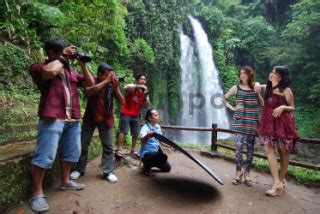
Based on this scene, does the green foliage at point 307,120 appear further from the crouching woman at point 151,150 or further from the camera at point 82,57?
the camera at point 82,57

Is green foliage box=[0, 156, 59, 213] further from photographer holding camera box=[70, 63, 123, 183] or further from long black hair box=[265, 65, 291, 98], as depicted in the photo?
long black hair box=[265, 65, 291, 98]

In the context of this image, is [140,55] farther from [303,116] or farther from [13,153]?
[303,116]

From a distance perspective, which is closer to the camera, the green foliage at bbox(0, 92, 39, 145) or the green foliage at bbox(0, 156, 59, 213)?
the green foliage at bbox(0, 156, 59, 213)

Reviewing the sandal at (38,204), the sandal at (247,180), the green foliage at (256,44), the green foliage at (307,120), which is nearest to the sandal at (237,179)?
the sandal at (247,180)

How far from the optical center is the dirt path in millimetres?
3783

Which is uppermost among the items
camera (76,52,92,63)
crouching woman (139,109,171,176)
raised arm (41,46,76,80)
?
camera (76,52,92,63)

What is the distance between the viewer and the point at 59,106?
3543 mm

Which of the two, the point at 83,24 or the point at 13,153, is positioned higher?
the point at 83,24

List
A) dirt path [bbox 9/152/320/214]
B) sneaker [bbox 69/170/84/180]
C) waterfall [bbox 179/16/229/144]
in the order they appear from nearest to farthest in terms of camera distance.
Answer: dirt path [bbox 9/152/320/214]
sneaker [bbox 69/170/84/180]
waterfall [bbox 179/16/229/144]

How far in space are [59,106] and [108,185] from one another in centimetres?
154

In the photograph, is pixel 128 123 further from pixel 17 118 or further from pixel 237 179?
pixel 237 179

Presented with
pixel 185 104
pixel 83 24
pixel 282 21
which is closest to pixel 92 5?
pixel 83 24

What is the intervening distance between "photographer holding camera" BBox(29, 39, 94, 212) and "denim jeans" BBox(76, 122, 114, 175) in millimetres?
665

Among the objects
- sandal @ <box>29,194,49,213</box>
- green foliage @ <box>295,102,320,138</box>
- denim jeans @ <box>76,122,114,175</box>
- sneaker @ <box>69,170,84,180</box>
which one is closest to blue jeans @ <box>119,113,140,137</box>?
denim jeans @ <box>76,122,114,175</box>
